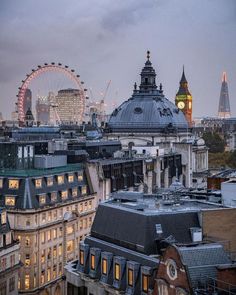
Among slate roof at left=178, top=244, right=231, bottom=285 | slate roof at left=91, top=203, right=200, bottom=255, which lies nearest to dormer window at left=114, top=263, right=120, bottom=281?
slate roof at left=91, top=203, right=200, bottom=255

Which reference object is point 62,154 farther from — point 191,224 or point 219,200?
point 191,224

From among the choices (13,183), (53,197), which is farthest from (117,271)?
(53,197)

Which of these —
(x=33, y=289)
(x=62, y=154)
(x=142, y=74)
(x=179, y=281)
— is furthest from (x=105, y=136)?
(x=179, y=281)

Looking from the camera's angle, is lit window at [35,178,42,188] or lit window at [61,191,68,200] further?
lit window at [61,191,68,200]

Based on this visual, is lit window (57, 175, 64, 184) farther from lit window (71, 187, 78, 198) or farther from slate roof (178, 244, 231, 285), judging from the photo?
→ slate roof (178, 244, 231, 285)

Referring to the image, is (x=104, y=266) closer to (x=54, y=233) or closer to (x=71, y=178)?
(x=54, y=233)

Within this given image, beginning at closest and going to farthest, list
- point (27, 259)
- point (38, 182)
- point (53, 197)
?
point (27, 259), point (38, 182), point (53, 197)

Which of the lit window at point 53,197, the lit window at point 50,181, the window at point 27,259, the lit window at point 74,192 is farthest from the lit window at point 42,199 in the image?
the lit window at point 74,192
